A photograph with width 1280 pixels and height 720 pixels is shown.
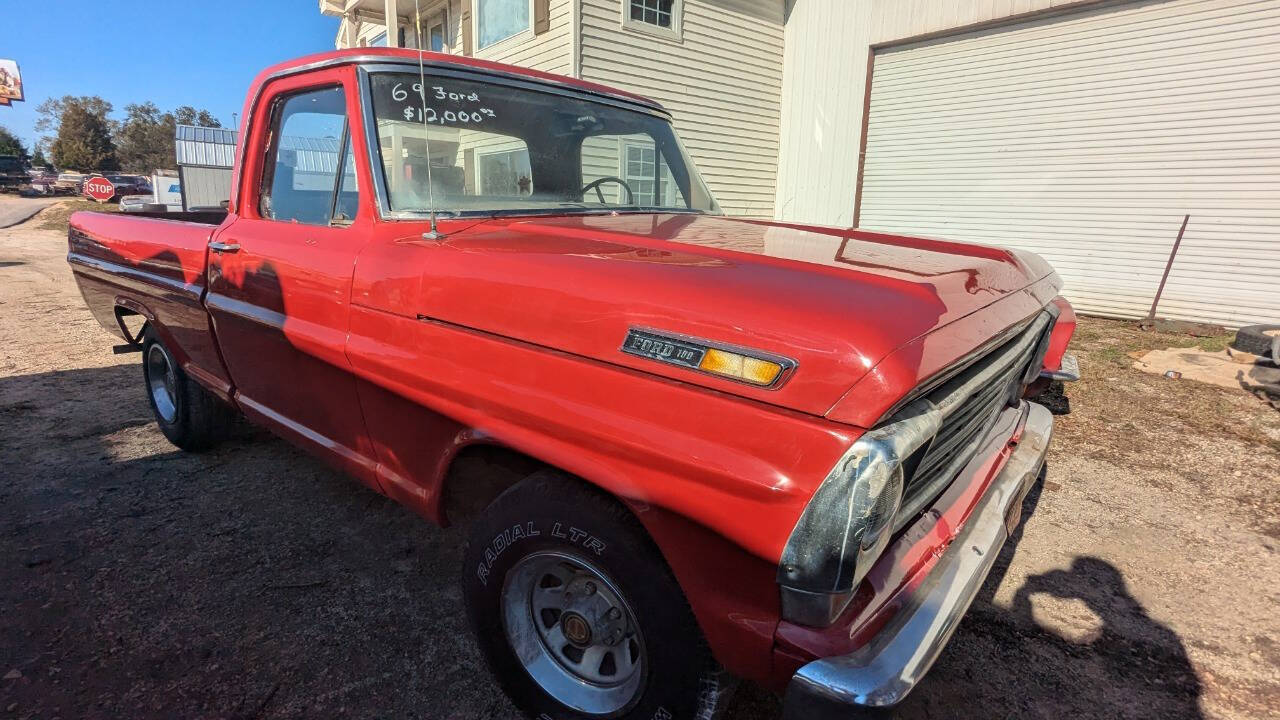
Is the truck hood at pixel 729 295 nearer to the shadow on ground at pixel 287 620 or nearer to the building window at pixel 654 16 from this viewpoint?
the shadow on ground at pixel 287 620

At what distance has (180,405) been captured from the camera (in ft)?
12.4

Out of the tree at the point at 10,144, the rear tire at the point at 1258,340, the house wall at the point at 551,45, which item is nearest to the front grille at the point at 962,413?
the rear tire at the point at 1258,340

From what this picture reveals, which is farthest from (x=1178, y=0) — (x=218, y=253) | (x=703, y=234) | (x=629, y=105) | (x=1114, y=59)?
(x=218, y=253)

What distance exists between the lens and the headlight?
1.24m

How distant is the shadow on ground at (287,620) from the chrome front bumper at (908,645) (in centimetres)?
69

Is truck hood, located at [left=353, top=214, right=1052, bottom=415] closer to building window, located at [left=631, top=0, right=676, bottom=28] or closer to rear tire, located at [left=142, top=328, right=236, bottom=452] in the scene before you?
rear tire, located at [left=142, top=328, right=236, bottom=452]

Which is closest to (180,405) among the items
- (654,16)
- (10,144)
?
(654,16)

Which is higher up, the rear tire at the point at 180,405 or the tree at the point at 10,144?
the tree at the point at 10,144

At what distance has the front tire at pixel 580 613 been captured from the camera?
1.56m

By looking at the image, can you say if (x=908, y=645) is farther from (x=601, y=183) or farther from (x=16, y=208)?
(x=16, y=208)

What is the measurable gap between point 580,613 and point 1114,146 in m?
9.60

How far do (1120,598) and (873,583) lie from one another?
6.56 ft

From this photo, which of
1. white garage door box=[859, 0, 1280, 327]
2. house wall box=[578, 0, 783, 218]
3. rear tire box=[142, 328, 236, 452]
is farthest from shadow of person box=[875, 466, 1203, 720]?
house wall box=[578, 0, 783, 218]

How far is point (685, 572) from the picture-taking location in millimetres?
1482
